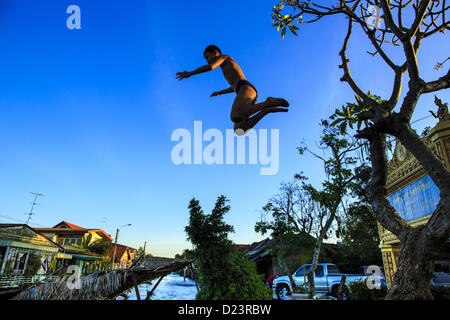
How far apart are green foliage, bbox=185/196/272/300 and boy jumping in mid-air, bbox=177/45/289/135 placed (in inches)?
140

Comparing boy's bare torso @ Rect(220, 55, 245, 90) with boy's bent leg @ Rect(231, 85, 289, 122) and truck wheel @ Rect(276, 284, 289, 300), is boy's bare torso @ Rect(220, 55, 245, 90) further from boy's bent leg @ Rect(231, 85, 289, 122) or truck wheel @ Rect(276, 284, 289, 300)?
truck wheel @ Rect(276, 284, 289, 300)

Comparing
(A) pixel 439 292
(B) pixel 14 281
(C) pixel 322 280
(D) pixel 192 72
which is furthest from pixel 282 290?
(B) pixel 14 281

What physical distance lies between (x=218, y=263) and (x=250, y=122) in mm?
4050

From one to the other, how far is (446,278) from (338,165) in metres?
9.11

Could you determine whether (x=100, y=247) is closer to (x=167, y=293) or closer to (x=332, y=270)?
(x=167, y=293)

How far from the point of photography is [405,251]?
3.13 m

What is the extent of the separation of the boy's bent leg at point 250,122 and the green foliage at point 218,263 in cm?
352

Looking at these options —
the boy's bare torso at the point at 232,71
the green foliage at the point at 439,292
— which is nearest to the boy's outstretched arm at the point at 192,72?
the boy's bare torso at the point at 232,71

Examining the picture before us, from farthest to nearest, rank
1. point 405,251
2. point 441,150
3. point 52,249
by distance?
1. point 52,249
2. point 441,150
3. point 405,251

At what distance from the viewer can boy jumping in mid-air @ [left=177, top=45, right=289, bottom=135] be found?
3.49 m

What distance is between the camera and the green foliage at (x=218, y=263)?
5.92 metres
